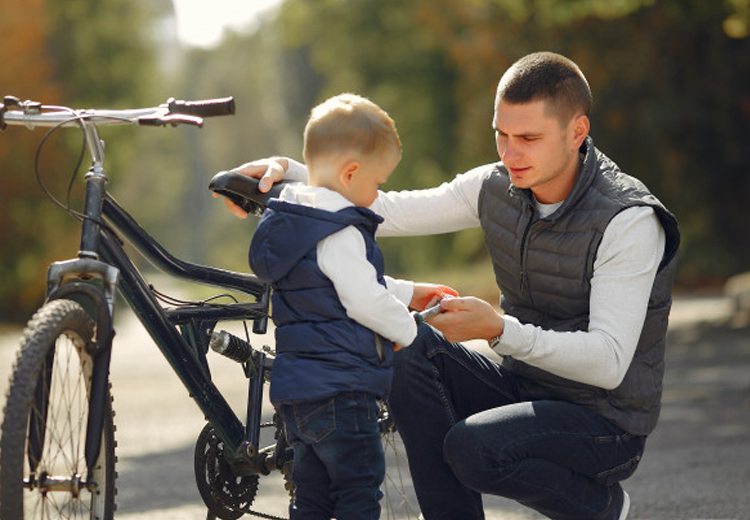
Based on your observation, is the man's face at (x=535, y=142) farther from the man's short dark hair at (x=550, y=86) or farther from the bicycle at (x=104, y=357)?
the bicycle at (x=104, y=357)

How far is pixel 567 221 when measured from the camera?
3684mm

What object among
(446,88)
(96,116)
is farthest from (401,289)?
(446,88)

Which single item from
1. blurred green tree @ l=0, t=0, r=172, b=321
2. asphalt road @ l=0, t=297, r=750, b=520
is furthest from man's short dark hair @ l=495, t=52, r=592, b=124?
blurred green tree @ l=0, t=0, r=172, b=321

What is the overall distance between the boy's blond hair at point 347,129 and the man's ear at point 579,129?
0.71 meters

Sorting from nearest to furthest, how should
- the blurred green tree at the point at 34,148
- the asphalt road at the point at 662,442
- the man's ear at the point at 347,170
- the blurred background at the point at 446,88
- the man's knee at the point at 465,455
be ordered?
the man's ear at the point at 347,170, the man's knee at the point at 465,455, the asphalt road at the point at 662,442, the blurred background at the point at 446,88, the blurred green tree at the point at 34,148

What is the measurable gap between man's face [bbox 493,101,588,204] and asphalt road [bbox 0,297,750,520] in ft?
3.75

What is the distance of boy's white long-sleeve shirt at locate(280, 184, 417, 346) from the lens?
10.3 feet

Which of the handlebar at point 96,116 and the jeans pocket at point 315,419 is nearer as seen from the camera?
the jeans pocket at point 315,419

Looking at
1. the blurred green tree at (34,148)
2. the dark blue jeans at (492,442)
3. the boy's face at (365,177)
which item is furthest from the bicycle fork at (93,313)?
the blurred green tree at (34,148)

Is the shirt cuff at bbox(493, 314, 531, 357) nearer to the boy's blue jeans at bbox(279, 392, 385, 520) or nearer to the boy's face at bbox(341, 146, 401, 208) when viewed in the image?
the boy's blue jeans at bbox(279, 392, 385, 520)

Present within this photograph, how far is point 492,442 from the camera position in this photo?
11.7 ft

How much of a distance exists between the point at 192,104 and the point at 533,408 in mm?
1303

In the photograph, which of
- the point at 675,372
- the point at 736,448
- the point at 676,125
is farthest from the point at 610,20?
the point at 736,448

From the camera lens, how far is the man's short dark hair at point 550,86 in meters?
3.63
